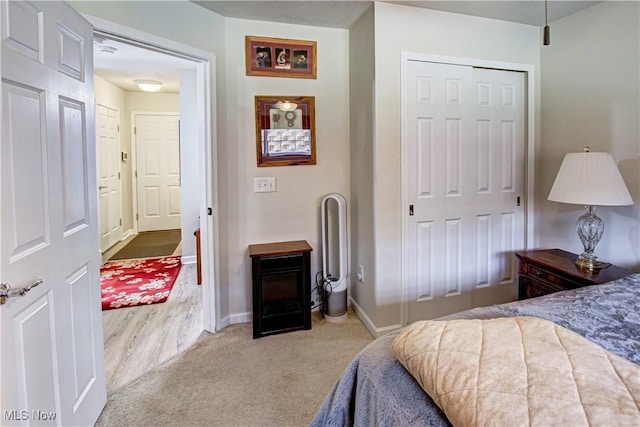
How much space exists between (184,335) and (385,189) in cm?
184

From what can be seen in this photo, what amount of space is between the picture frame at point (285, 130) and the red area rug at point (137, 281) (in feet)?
5.82

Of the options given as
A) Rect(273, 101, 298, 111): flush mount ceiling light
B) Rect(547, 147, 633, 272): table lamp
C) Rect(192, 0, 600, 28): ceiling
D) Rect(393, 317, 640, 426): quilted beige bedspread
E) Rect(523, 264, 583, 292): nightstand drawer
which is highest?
Rect(192, 0, 600, 28): ceiling

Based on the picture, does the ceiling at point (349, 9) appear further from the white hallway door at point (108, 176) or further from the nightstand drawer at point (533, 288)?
the white hallway door at point (108, 176)

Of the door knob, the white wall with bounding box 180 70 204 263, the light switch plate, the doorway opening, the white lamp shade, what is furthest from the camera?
the white wall with bounding box 180 70 204 263

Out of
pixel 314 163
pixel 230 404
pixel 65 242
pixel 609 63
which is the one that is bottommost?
pixel 230 404

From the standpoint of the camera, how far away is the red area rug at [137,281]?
11.2ft

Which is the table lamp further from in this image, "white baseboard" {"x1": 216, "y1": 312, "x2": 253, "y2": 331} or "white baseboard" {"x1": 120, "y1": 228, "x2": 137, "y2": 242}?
"white baseboard" {"x1": 120, "y1": 228, "x2": 137, "y2": 242}

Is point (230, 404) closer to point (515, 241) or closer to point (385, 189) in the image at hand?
point (385, 189)

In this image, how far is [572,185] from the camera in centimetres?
211

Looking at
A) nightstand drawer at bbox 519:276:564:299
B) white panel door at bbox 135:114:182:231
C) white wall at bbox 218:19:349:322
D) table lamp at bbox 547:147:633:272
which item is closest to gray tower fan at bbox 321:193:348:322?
white wall at bbox 218:19:349:322

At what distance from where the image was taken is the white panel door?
623 cm

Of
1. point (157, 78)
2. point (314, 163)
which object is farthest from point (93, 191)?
point (157, 78)

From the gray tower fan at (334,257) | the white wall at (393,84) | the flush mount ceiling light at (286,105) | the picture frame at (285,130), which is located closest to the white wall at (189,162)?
the picture frame at (285,130)

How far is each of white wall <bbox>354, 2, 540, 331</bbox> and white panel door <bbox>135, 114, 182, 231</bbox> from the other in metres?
4.88
